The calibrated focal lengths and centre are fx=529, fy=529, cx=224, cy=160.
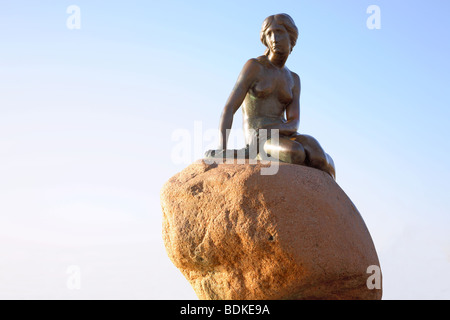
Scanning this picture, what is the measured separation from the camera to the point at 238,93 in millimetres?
5738

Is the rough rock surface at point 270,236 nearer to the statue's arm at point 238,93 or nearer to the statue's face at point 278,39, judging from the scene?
the statue's arm at point 238,93

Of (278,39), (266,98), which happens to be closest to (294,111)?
(266,98)

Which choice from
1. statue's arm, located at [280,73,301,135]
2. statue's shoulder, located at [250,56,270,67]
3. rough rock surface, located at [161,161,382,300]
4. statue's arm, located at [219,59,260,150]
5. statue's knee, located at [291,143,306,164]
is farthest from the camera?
statue's shoulder, located at [250,56,270,67]

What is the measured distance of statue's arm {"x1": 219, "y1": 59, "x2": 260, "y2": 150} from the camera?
5.60 meters

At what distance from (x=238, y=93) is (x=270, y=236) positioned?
6.07 feet

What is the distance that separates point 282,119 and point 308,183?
4.20 feet

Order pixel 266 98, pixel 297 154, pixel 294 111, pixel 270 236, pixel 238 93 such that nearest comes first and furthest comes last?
pixel 270 236 → pixel 297 154 → pixel 238 93 → pixel 266 98 → pixel 294 111

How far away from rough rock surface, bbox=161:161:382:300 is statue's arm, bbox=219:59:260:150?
2.32ft

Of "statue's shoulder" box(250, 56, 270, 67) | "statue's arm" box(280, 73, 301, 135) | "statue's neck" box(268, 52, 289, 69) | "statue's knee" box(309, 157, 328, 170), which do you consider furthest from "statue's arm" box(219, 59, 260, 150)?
"statue's knee" box(309, 157, 328, 170)

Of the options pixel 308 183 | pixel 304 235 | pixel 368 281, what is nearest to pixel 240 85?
pixel 308 183

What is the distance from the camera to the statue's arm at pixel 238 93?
5602mm

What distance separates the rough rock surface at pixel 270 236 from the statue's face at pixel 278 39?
5.11ft

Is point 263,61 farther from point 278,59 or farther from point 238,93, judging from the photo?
point 238,93

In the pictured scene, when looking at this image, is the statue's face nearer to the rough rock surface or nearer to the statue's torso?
the statue's torso
